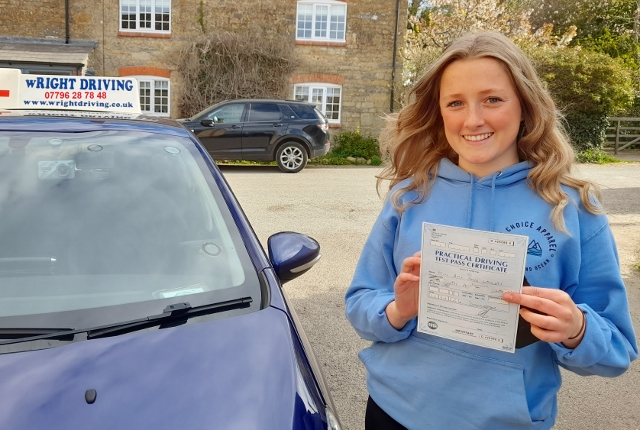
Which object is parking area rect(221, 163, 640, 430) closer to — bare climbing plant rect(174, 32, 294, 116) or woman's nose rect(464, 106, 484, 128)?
woman's nose rect(464, 106, 484, 128)

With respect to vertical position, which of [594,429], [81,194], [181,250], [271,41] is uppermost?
[271,41]

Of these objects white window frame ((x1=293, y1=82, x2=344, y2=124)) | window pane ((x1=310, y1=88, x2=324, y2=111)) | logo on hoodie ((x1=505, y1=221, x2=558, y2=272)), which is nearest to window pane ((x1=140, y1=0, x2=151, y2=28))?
white window frame ((x1=293, y1=82, x2=344, y2=124))

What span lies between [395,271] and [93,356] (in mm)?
897

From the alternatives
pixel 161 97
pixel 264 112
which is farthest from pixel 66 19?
pixel 264 112

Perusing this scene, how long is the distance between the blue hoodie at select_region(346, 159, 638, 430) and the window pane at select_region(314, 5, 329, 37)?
60.9ft

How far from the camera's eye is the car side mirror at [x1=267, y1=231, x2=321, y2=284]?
8.46 ft

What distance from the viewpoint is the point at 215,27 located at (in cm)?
1897

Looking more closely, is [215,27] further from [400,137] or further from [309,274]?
[400,137]

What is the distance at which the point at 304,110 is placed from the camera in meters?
15.0

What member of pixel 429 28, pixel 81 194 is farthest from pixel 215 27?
pixel 81 194

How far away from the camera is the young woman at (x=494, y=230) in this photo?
4.94ft

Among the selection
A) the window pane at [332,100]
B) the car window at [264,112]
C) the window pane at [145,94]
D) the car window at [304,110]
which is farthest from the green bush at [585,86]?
the window pane at [145,94]

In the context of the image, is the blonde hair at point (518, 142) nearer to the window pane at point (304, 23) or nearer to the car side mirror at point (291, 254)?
the car side mirror at point (291, 254)

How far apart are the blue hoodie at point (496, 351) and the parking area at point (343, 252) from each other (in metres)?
0.59
